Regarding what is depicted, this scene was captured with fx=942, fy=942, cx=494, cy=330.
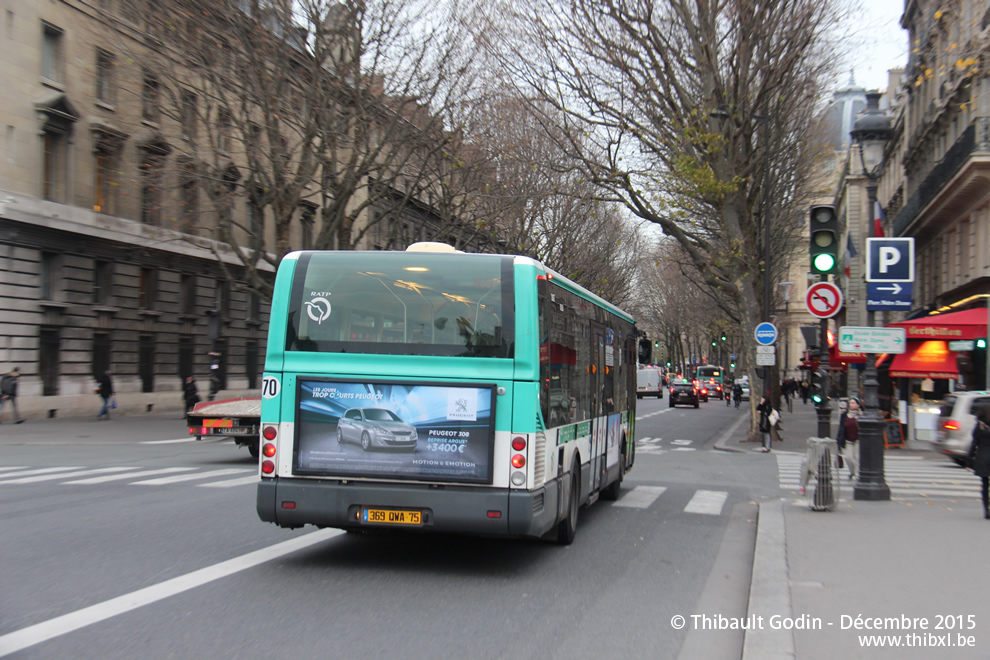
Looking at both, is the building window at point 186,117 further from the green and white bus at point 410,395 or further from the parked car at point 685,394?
the parked car at point 685,394

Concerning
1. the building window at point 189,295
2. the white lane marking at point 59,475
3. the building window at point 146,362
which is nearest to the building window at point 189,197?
the building window at point 189,295

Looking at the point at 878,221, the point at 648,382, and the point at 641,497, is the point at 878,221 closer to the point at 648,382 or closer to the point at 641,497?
the point at 641,497

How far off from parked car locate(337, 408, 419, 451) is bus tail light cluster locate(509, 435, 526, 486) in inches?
31.8

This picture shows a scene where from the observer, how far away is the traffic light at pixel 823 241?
1268cm

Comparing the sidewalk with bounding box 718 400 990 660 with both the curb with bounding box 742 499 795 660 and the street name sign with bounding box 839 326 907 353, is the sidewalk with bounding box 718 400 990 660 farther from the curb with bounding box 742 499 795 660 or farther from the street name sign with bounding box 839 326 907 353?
the street name sign with bounding box 839 326 907 353

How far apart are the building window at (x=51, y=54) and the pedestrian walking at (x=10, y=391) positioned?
31.8 ft

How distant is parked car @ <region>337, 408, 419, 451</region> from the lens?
7.73 meters

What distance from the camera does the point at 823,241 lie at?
41.8 feet

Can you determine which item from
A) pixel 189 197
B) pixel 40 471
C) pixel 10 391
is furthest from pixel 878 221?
pixel 10 391

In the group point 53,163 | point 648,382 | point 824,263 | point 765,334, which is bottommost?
point 648,382

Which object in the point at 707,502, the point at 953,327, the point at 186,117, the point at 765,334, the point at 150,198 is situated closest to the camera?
the point at 707,502

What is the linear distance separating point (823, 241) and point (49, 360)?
25786mm

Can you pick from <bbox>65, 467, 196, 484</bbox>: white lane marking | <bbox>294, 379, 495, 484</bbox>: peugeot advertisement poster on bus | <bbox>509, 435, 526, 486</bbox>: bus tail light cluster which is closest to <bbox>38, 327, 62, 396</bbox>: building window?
<bbox>65, 467, 196, 484</bbox>: white lane marking

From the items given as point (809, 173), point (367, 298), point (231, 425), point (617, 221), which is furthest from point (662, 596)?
point (617, 221)
